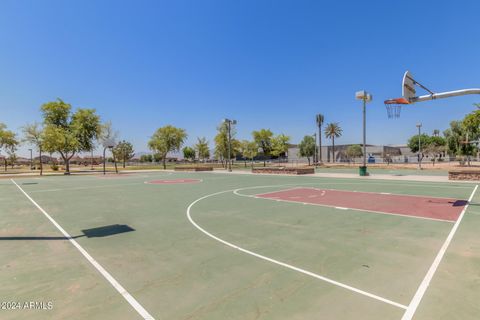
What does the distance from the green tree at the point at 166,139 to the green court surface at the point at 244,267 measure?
5043 centimetres

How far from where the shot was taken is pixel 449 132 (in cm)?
5938

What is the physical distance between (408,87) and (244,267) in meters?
10.6

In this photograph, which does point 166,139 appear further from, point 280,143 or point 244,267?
point 244,267

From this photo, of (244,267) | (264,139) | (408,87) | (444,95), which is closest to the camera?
(244,267)

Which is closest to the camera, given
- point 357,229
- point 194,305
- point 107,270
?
point 194,305

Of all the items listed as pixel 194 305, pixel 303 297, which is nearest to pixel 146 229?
pixel 194 305

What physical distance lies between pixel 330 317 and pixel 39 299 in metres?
4.30

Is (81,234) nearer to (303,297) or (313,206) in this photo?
(303,297)

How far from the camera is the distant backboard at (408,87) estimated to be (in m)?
10.5

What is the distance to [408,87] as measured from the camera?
10.8 meters

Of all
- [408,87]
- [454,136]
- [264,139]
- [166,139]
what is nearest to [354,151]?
[454,136]

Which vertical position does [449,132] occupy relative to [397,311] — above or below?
above

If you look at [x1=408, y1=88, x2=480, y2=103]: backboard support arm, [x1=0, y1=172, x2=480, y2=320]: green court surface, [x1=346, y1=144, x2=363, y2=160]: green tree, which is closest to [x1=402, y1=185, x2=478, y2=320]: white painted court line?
[x1=0, y1=172, x2=480, y2=320]: green court surface

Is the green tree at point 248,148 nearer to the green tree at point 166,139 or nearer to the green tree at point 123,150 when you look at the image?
the green tree at point 166,139
